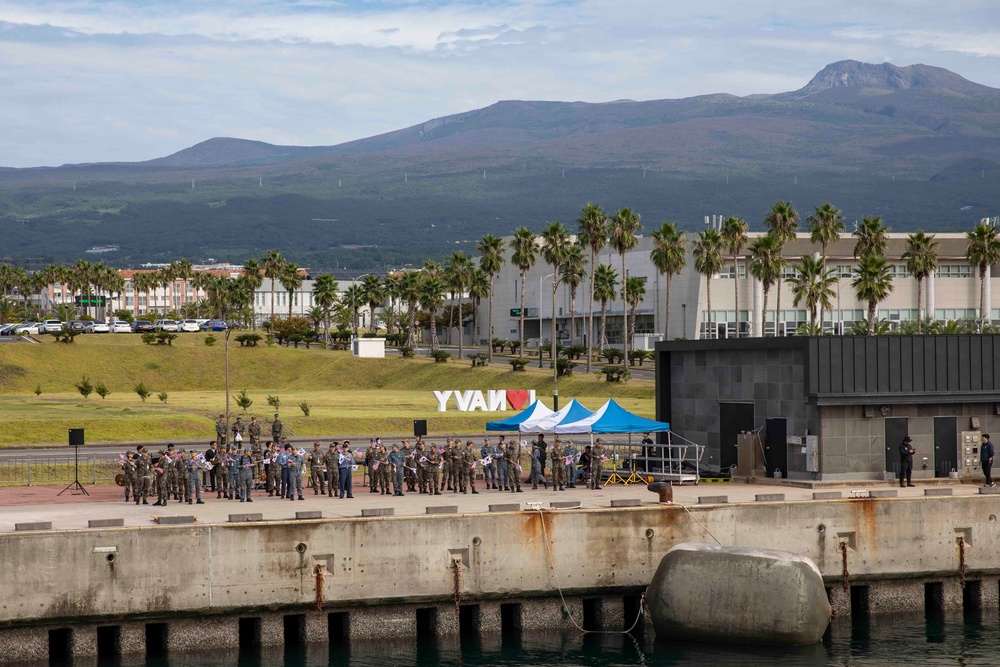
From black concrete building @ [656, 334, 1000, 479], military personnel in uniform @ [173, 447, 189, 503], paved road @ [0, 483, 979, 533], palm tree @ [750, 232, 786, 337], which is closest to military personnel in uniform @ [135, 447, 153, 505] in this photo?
paved road @ [0, 483, 979, 533]

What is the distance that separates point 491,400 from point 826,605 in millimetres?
54209

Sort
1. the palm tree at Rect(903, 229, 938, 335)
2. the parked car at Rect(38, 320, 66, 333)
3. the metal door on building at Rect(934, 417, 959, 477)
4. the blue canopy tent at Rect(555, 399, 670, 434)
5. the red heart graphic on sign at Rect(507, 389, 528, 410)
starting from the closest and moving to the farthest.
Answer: the metal door on building at Rect(934, 417, 959, 477), the blue canopy tent at Rect(555, 399, 670, 434), the red heart graphic on sign at Rect(507, 389, 528, 410), the palm tree at Rect(903, 229, 938, 335), the parked car at Rect(38, 320, 66, 333)

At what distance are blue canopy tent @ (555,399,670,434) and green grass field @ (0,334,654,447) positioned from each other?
24639mm

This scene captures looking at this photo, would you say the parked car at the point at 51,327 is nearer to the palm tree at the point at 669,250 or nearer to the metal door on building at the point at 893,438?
the palm tree at the point at 669,250

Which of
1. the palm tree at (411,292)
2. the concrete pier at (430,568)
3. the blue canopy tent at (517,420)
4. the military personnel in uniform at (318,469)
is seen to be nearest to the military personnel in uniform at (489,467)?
the blue canopy tent at (517,420)

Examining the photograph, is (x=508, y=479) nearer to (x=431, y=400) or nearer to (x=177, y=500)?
(x=177, y=500)

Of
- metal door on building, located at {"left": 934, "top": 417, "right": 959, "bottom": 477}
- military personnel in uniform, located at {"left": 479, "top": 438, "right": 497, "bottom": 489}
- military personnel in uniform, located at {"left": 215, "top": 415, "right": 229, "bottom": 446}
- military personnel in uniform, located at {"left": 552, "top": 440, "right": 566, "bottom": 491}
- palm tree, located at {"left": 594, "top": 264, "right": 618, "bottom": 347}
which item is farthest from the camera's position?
palm tree, located at {"left": 594, "top": 264, "right": 618, "bottom": 347}

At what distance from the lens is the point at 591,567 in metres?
34.7

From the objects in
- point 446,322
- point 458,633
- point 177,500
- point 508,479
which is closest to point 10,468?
point 177,500

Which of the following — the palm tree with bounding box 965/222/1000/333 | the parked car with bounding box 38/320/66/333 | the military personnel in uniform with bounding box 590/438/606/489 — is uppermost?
the palm tree with bounding box 965/222/1000/333

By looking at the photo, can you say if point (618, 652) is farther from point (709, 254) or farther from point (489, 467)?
point (709, 254)

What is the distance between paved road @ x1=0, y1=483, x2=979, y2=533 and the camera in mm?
35812

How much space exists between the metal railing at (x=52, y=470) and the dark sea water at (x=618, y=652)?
62.1ft

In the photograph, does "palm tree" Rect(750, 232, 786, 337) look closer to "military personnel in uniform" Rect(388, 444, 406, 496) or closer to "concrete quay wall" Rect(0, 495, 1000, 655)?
"military personnel in uniform" Rect(388, 444, 406, 496)
